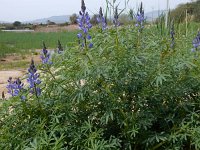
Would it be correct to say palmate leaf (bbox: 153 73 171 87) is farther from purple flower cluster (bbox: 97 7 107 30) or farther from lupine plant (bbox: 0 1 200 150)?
purple flower cluster (bbox: 97 7 107 30)

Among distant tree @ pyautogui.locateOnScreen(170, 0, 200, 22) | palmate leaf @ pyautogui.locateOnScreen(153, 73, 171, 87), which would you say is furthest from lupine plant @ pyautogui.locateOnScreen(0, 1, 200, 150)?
distant tree @ pyautogui.locateOnScreen(170, 0, 200, 22)

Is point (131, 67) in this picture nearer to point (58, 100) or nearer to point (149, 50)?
point (149, 50)

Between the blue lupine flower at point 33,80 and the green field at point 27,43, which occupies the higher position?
the blue lupine flower at point 33,80

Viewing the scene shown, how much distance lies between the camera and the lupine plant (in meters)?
2.40

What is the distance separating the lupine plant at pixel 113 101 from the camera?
240 cm

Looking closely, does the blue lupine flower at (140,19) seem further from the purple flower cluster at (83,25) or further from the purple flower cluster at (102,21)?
the purple flower cluster at (83,25)

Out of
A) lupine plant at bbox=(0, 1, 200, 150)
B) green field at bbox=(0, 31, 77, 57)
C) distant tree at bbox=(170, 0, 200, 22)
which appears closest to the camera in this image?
lupine plant at bbox=(0, 1, 200, 150)

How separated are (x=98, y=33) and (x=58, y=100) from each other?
56cm

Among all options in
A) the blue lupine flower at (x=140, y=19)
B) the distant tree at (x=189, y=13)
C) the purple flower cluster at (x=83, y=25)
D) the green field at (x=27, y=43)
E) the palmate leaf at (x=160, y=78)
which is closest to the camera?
the palmate leaf at (x=160, y=78)

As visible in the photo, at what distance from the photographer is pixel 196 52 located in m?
2.79

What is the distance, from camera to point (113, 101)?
2.42m

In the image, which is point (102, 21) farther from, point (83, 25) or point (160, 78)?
point (160, 78)

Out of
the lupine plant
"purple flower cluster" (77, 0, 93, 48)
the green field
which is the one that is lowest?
the green field

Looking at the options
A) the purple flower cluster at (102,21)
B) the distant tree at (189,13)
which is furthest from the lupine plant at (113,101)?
the distant tree at (189,13)
